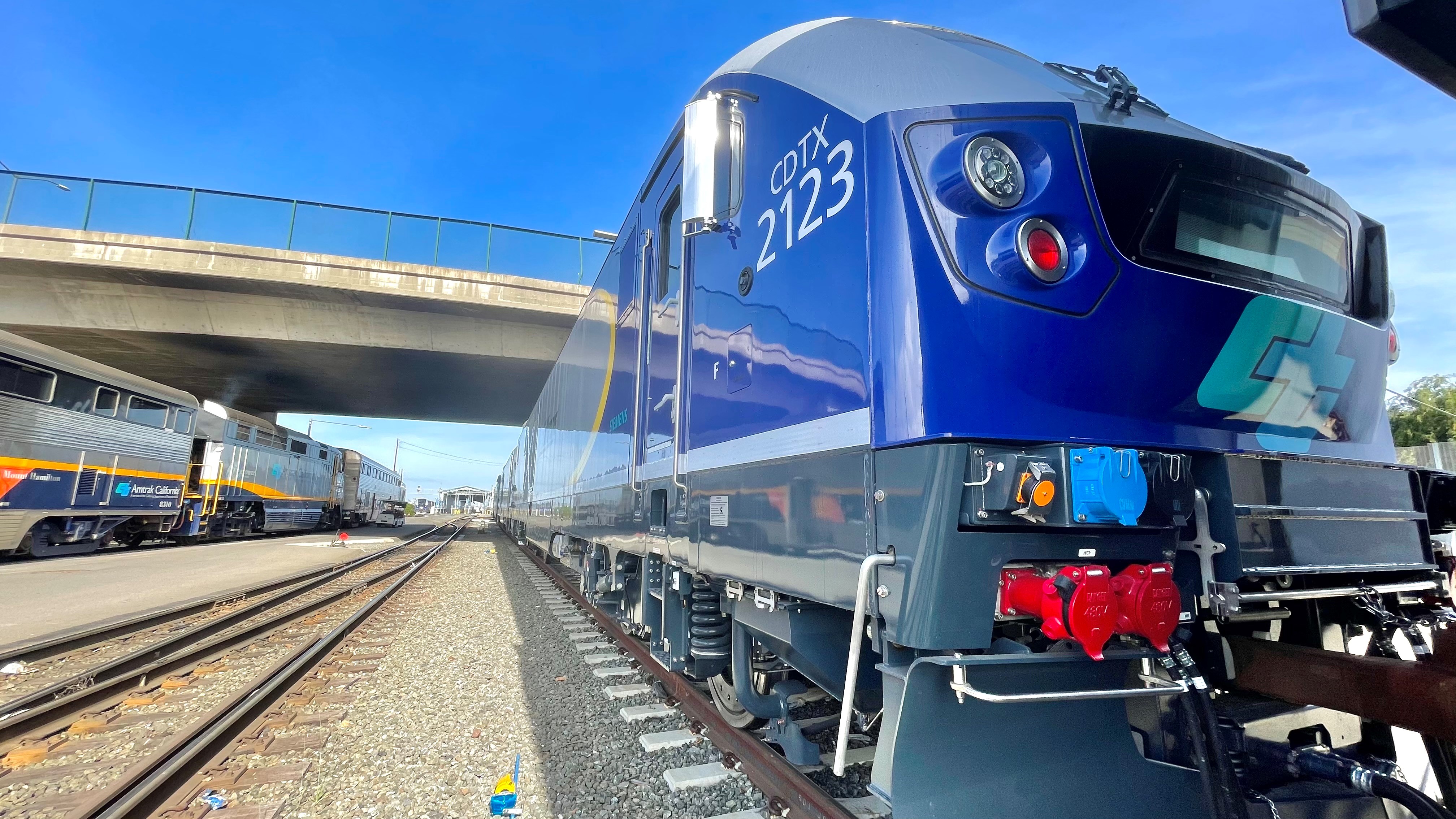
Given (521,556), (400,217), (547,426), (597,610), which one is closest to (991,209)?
(597,610)

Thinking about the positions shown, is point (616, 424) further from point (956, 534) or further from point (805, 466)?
point (956, 534)

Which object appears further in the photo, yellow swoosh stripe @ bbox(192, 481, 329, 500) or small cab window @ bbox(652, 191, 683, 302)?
yellow swoosh stripe @ bbox(192, 481, 329, 500)

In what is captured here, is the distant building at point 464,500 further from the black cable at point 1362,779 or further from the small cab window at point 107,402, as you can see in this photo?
the black cable at point 1362,779

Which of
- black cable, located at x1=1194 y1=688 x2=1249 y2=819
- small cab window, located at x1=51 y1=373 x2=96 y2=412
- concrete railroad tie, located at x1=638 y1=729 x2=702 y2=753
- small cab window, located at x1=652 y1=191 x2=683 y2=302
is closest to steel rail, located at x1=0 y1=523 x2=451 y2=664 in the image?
concrete railroad tie, located at x1=638 y1=729 x2=702 y2=753

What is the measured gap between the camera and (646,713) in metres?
4.26

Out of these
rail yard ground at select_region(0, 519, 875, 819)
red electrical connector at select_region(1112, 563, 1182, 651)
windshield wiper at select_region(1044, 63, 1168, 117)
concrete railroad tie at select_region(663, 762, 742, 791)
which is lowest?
rail yard ground at select_region(0, 519, 875, 819)

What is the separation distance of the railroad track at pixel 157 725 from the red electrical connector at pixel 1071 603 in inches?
146

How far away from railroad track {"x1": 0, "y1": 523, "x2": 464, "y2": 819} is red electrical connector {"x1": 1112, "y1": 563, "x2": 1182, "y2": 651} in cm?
391

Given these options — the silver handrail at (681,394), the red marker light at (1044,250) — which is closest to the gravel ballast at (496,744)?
the silver handrail at (681,394)

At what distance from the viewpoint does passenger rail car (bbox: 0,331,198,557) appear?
37.7ft

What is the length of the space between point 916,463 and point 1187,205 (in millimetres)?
1212

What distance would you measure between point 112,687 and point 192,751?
210 cm

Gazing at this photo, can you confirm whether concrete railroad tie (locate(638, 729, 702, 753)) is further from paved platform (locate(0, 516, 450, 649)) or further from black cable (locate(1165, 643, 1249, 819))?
paved platform (locate(0, 516, 450, 649))

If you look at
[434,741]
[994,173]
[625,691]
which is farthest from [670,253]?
[434,741]
